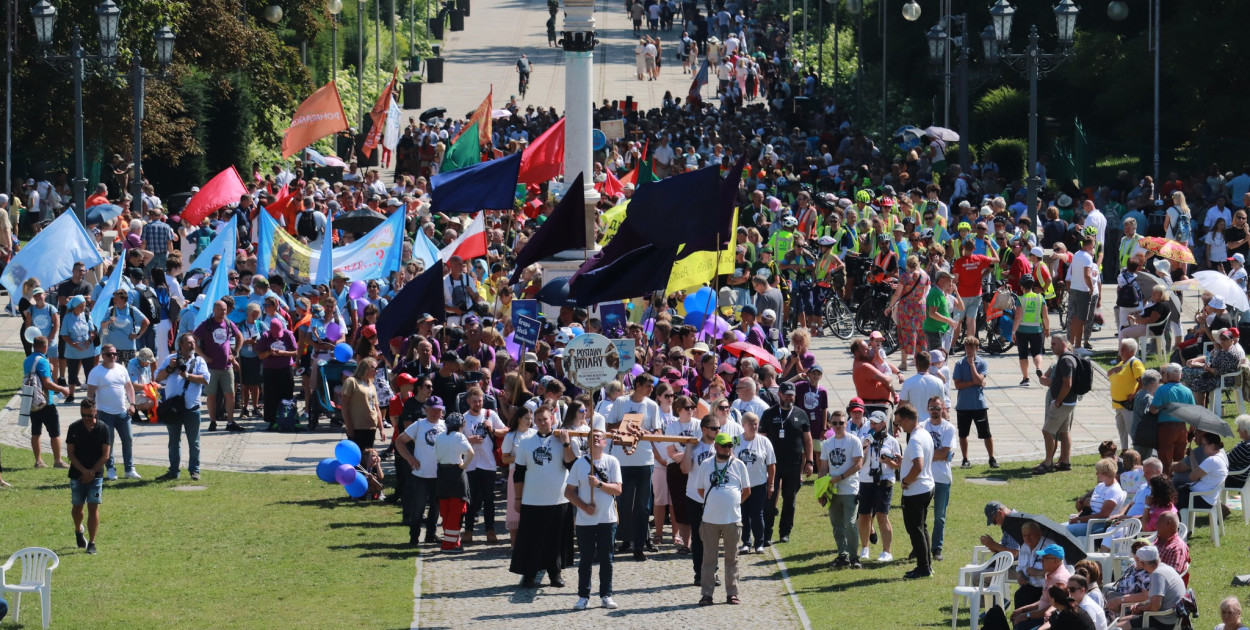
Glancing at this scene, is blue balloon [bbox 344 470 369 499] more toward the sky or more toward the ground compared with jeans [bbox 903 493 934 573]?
more toward the ground

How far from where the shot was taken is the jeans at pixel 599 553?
1605 centimetres

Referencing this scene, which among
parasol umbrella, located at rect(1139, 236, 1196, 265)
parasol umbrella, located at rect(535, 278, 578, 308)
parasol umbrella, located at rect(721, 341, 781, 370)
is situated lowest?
parasol umbrella, located at rect(721, 341, 781, 370)

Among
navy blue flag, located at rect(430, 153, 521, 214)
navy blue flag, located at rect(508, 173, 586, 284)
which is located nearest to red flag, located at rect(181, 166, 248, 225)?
navy blue flag, located at rect(430, 153, 521, 214)

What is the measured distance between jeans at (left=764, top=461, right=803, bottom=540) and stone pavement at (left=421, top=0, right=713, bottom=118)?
4254 centimetres

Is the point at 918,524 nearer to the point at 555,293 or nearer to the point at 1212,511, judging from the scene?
the point at 1212,511

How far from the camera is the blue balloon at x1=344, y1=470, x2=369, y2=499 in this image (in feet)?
66.0

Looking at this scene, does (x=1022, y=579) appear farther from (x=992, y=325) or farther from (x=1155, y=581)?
(x=992, y=325)

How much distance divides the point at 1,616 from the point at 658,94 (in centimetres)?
4883

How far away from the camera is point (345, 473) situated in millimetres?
19906

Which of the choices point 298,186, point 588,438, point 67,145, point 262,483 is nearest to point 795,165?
point 298,186

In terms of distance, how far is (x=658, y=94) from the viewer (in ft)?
206

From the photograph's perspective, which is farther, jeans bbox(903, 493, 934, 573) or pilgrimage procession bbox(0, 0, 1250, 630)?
jeans bbox(903, 493, 934, 573)

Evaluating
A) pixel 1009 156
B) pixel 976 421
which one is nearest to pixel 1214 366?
pixel 976 421

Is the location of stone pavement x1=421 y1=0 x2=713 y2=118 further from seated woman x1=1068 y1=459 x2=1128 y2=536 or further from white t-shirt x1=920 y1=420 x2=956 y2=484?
seated woman x1=1068 y1=459 x2=1128 y2=536
